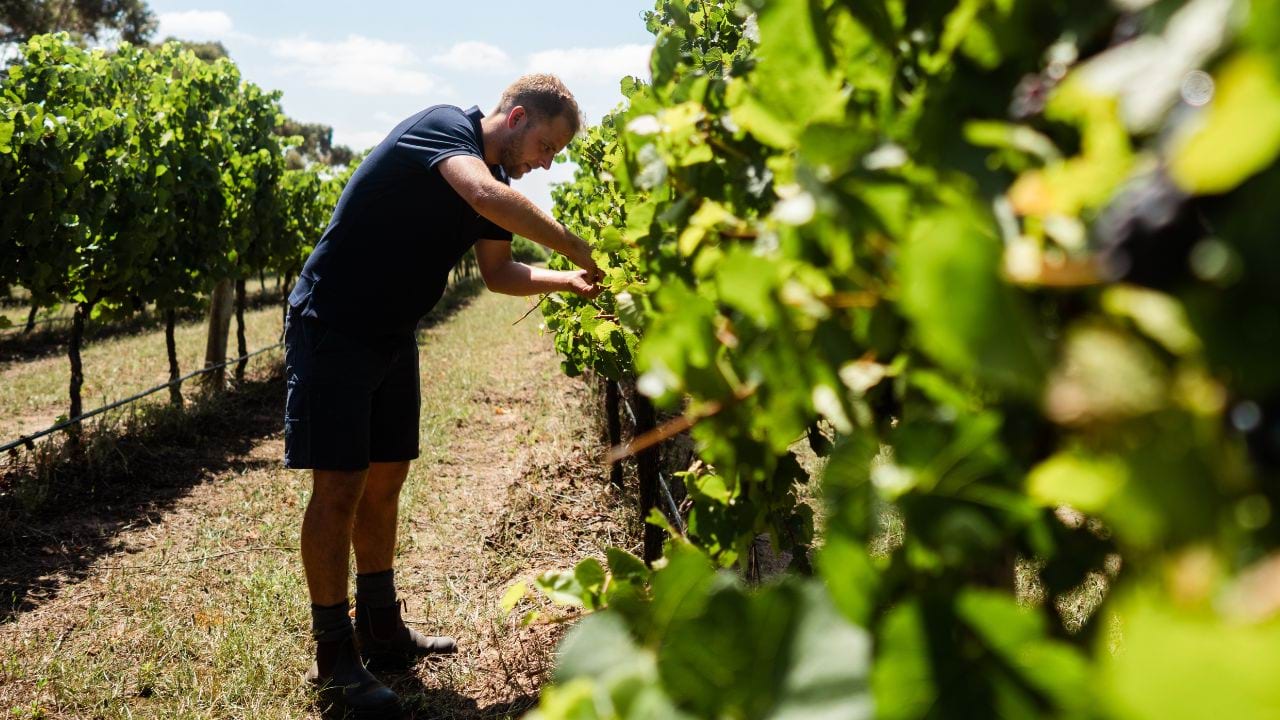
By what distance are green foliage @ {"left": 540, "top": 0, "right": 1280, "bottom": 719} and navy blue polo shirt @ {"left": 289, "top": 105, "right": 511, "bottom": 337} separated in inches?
90.6

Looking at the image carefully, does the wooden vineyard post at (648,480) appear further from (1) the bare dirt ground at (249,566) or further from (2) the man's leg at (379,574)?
(2) the man's leg at (379,574)

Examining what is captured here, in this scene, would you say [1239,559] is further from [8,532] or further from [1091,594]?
[8,532]

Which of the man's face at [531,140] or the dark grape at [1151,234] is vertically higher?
the man's face at [531,140]

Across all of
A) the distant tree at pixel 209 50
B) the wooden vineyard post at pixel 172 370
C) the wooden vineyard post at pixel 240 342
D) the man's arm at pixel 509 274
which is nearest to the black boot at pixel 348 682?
the man's arm at pixel 509 274

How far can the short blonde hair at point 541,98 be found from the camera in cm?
316

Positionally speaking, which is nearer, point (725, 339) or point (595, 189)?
point (725, 339)

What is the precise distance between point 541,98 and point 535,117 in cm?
7

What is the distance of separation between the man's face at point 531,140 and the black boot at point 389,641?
6.15 ft

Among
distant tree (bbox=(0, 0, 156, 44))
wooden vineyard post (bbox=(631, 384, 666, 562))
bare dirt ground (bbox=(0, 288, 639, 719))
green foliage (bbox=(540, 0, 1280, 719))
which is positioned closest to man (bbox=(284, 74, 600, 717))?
bare dirt ground (bbox=(0, 288, 639, 719))

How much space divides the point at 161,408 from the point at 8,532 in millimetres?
2842

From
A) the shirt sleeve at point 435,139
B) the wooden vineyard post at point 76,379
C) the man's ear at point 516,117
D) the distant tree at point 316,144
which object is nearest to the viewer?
the shirt sleeve at point 435,139

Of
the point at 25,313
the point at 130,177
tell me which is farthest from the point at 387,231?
the point at 25,313

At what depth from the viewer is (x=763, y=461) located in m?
0.86

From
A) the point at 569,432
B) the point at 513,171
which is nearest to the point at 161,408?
the point at 569,432
